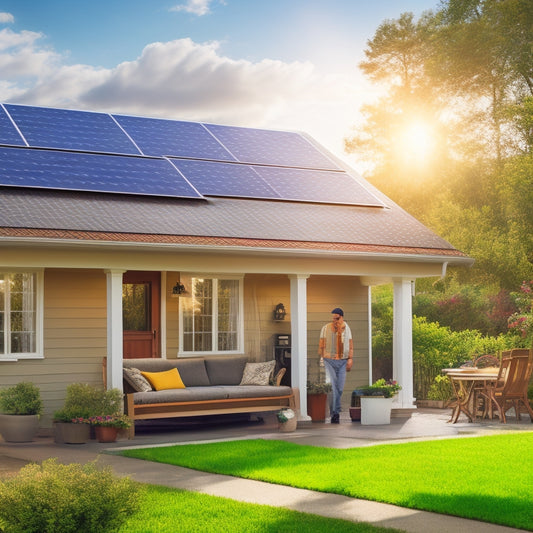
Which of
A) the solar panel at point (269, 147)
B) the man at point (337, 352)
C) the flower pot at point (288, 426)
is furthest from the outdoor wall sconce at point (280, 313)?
the flower pot at point (288, 426)

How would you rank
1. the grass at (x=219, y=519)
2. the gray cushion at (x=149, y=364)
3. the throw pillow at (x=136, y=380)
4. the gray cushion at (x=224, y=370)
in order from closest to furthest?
the grass at (x=219, y=519)
the throw pillow at (x=136, y=380)
the gray cushion at (x=149, y=364)
the gray cushion at (x=224, y=370)

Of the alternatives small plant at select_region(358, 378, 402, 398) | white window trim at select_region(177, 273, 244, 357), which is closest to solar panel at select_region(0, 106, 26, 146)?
white window trim at select_region(177, 273, 244, 357)

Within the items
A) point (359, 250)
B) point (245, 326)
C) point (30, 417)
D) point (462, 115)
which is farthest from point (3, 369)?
point (462, 115)

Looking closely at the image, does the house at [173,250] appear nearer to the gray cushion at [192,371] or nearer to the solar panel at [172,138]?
the solar panel at [172,138]

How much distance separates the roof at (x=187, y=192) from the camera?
13266 mm

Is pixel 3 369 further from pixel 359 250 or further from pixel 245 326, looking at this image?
pixel 359 250

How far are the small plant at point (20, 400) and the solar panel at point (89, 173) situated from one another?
3.02 metres

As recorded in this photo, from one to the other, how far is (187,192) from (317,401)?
4.02m

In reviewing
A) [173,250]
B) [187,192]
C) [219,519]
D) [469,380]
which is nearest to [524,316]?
[469,380]

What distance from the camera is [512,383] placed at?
14.3 meters

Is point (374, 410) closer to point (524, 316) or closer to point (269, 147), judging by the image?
point (269, 147)

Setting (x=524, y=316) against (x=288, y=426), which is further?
(x=524, y=316)

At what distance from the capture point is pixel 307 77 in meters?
31.1

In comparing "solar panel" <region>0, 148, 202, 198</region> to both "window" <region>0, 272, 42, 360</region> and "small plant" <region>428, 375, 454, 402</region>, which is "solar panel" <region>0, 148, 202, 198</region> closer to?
"window" <region>0, 272, 42, 360</region>
